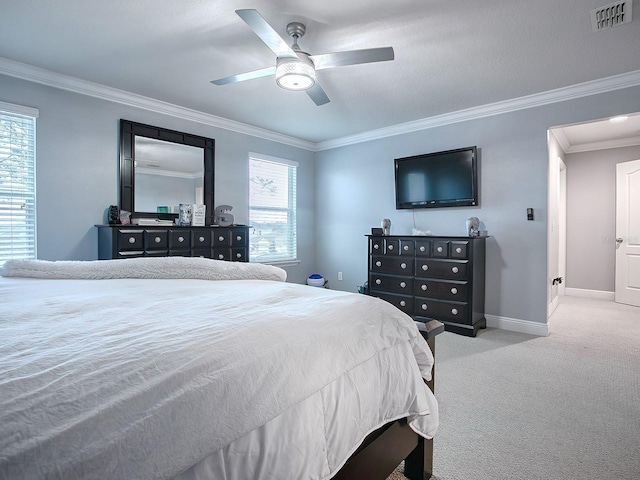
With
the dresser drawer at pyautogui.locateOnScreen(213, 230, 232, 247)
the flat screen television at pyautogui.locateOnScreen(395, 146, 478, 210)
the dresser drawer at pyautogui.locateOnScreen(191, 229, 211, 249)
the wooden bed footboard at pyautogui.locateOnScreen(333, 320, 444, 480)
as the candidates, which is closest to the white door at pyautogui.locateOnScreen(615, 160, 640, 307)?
the flat screen television at pyautogui.locateOnScreen(395, 146, 478, 210)

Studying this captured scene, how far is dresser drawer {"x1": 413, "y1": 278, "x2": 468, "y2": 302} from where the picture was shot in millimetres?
3646

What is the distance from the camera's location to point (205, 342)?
80 cm

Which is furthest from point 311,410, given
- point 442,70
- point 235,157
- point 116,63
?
point 235,157

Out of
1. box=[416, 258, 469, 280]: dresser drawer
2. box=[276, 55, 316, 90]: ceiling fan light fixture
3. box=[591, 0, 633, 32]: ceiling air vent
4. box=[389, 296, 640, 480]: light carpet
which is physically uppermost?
box=[591, 0, 633, 32]: ceiling air vent

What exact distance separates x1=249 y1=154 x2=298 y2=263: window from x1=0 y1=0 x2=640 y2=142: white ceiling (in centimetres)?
131

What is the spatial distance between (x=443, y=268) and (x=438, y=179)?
3.84 ft

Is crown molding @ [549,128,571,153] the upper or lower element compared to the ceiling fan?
upper

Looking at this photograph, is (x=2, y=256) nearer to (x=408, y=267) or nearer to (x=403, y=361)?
(x=403, y=361)

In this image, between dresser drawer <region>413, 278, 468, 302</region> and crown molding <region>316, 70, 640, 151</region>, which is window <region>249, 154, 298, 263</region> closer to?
crown molding <region>316, 70, 640, 151</region>

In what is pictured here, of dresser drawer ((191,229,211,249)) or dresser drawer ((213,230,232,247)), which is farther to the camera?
dresser drawer ((213,230,232,247))

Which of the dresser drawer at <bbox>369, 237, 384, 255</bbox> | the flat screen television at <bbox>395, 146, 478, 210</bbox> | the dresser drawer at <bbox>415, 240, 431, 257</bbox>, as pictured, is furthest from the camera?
the dresser drawer at <bbox>369, 237, 384, 255</bbox>

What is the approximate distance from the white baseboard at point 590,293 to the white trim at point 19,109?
7.68 metres

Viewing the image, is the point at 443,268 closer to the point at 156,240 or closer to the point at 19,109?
the point at 156,240

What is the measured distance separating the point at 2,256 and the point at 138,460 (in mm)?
3347
